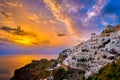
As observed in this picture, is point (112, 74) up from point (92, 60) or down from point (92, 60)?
down

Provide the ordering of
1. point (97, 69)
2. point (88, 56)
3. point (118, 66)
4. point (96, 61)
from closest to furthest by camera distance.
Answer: point (118, 66) < point (97, 69) < point (96, 61) < point (88, 56)

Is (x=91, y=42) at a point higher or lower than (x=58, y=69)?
higher

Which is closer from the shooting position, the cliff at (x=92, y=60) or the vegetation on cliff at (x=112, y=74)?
the vegetation on cliff at (x=112, y=74)

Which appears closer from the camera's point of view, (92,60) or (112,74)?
(112,74)

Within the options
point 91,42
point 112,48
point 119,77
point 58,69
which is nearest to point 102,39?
point 91,42

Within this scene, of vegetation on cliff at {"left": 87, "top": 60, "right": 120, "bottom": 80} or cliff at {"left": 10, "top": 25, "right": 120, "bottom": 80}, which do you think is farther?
cliff at {"left": 10, "top": 25, "right": 120, "bottom": 80}

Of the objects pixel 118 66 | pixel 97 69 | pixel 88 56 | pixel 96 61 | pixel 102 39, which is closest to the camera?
pixel 118 66

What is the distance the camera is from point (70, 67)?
131m

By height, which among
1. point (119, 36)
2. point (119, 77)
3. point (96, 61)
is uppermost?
point (119, 36)

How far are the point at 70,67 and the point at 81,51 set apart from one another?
1170cm

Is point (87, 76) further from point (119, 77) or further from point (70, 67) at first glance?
point (119, 77)

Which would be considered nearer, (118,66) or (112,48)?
(118,66)

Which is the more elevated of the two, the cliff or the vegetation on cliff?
the cliff

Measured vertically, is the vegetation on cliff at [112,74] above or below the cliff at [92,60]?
below
